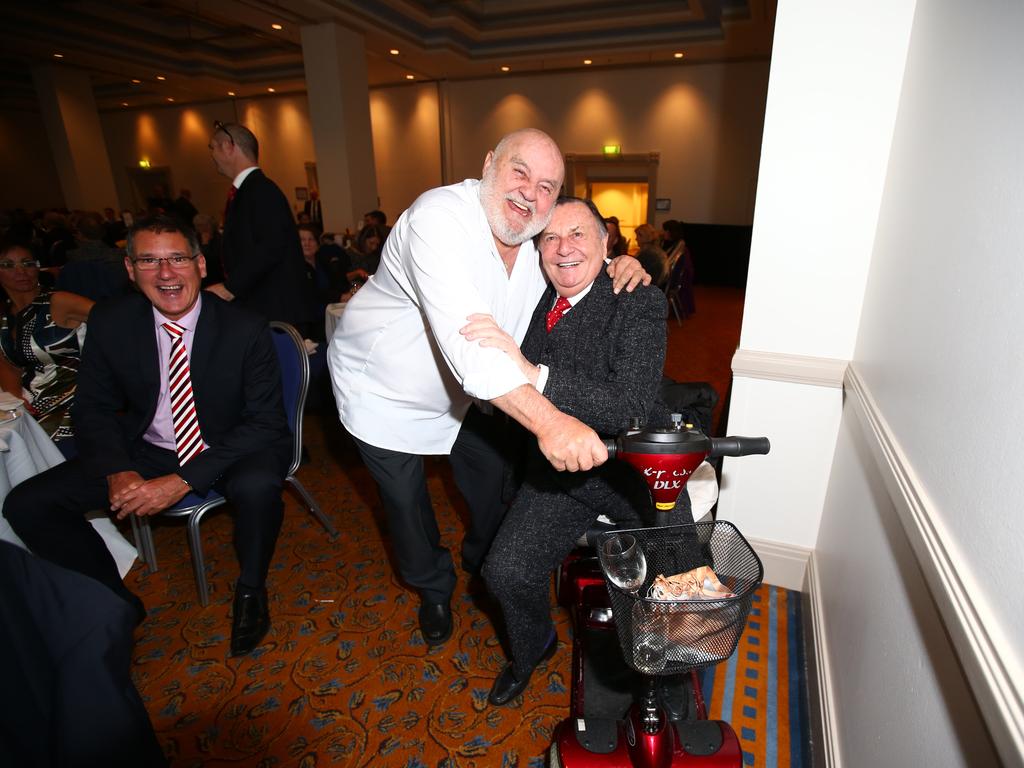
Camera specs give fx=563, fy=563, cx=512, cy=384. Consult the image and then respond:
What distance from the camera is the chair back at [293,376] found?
8.12 feet

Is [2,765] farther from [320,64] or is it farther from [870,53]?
[320,64]

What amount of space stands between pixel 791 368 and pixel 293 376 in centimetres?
206

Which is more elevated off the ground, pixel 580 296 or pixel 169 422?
pixel 580 296

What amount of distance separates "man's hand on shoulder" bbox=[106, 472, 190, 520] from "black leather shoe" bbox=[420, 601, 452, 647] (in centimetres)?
105

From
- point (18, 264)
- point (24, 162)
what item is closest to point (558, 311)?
point (18, 264)

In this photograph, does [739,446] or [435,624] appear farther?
[435,624]

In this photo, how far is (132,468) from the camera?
219cm

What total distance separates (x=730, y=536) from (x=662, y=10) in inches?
369

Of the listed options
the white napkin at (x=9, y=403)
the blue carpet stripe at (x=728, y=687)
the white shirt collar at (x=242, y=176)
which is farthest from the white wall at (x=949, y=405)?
the white shirt collar at (x=242, y=176)

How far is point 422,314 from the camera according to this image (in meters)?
1.79

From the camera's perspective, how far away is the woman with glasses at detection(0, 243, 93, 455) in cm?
260

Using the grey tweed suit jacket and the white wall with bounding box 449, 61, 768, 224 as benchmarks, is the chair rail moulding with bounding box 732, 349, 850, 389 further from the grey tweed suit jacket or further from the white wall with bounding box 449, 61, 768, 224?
the white wall with bounding box 449, 61, 768, 224

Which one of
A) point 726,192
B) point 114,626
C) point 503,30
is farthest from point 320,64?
point 114,626

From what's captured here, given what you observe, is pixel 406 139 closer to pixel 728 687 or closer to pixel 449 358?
pixel 449 358
